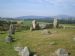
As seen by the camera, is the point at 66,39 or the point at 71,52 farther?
the point at 66,39

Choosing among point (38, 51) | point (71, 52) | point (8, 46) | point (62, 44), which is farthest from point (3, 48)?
point (71, 52)

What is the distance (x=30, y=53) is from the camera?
64.1 ft

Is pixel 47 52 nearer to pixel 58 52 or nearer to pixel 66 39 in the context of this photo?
pixel 58 52

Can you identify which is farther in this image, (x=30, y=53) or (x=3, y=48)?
(x=3, y=48)

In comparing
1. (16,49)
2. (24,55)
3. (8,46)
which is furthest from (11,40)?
(24,55)

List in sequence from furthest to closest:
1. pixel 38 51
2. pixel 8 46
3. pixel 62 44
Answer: pixel 8 46 < pixel 62 44 < pixel 38 51

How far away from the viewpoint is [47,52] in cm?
1997

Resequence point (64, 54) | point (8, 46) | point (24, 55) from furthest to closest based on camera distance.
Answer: point (8, 46) → point (24, 55) → point (64, 54)

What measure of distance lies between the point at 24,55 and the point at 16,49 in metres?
3.59

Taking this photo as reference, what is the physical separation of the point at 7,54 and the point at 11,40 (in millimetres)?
6913

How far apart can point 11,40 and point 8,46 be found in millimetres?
2850

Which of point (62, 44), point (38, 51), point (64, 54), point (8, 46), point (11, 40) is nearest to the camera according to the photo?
point (64, 54)

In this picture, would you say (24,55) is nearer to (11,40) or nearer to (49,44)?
(49,44)

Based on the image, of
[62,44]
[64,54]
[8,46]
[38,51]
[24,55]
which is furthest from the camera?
[8,46]
